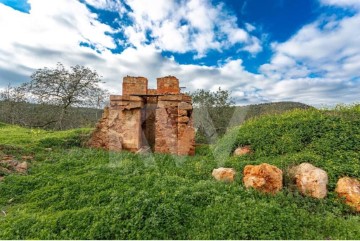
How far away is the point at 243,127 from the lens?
32.0 feet

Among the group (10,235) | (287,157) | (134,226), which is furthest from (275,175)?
(10,235)

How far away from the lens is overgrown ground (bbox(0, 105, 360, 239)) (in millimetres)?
4195

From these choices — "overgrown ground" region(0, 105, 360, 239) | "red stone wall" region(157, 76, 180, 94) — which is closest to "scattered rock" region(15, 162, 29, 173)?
"overgrown ground" region(0, 105, 360, 239)

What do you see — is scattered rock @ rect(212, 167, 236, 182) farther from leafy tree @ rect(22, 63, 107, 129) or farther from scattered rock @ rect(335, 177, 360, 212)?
leafy tree @ rect(22, 63, 107, 129)

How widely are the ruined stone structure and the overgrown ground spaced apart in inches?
51.5

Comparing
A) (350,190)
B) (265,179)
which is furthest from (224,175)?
(350,190)

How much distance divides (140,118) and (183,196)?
5684 mm

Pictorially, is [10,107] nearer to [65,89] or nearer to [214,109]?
[65,89]

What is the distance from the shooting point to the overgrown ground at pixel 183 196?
4195mm

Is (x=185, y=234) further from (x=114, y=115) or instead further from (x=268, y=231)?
(x=114, y=115)

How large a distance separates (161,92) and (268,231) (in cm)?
729

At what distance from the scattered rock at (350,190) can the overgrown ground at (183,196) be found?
15 cm

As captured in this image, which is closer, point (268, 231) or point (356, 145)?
point (268, 231)

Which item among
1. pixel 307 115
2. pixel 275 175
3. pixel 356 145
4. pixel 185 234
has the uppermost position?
pixel 307 115
